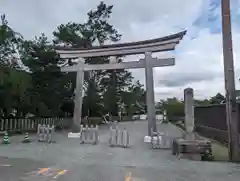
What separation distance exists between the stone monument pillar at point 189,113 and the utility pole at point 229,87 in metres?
1.44

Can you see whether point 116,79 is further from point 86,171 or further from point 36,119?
point 86,171

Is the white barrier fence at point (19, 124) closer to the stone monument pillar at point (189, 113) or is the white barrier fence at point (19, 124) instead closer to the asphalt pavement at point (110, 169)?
the asphalt pavement at point (110, 169)

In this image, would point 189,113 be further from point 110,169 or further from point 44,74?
point 44,74

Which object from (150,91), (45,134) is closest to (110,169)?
(45,134)

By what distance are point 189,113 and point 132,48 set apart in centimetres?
972

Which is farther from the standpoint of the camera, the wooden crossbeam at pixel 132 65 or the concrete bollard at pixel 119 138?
the wooden crossbeam at pixel 132 65

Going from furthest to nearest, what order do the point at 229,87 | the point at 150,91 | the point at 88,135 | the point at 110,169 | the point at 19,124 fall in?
the point at 19,124 < the point at 150,91 < the point at 88,135 < the point at 229,87 < the point at 110,169

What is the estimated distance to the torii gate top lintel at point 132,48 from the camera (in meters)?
19.2

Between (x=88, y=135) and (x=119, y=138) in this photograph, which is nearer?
(x=119, y=138)

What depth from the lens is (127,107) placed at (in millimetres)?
77875

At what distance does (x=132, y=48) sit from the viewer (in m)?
20.2

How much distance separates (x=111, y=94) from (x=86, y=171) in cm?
3802

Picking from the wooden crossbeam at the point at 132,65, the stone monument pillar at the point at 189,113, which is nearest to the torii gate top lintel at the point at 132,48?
the wooden crossbeam at the point at 132,65

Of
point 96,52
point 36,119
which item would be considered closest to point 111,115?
point 36,119
